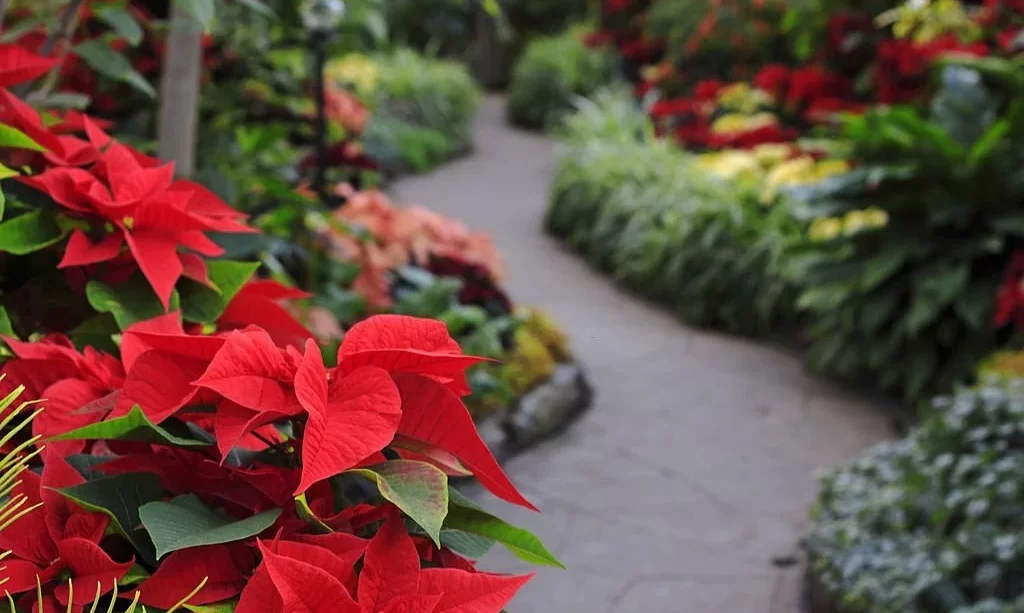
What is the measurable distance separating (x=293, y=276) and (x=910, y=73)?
177 inches

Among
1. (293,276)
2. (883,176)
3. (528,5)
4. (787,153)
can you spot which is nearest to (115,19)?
(293,276)

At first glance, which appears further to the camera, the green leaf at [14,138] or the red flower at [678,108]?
the red flower at [678,108]

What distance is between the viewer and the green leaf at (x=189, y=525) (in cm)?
86

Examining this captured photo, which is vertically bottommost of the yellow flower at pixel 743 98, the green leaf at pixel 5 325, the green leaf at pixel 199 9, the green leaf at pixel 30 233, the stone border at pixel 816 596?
the stone border at pixel 816 596

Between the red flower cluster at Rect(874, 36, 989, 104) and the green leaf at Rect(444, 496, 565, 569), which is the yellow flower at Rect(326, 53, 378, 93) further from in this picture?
the green leaf at Rect(444, 496, 565, 569)

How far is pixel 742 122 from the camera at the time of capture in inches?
316

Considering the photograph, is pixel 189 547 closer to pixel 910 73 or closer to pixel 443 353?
pixel 443 353

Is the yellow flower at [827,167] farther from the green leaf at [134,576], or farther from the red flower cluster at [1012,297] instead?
the green leaf at [134,576]

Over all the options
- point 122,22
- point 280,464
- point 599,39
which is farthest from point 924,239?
point 599,39

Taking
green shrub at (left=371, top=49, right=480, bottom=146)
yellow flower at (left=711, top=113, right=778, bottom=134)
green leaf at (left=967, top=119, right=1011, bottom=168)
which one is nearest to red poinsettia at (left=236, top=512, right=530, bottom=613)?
green leaf at (left=967, top=119, right=1011, bottom=168)

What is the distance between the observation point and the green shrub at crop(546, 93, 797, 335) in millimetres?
5645

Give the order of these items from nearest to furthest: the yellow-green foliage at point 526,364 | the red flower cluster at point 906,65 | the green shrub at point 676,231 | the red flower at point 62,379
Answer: the red flower at point 62,379 → the yellow-green foliage at point 526,364 → the green shrub at point 676,231 → the red flower cluster at point 906,65

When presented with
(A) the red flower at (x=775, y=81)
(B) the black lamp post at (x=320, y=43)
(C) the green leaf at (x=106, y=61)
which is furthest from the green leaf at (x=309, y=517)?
(A) the red flower at (x=775, y=81)

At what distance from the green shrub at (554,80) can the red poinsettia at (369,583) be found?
12.7 metres
